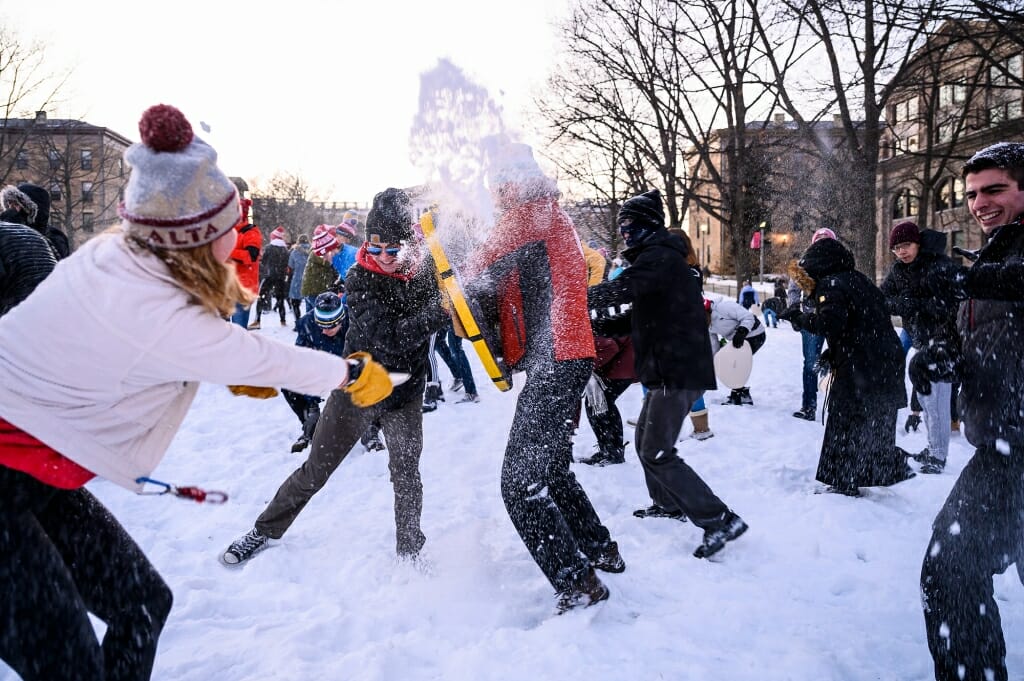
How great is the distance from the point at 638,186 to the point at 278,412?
16496mm

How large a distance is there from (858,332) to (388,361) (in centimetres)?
314

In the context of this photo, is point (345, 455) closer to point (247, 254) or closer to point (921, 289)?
point (247, 254)

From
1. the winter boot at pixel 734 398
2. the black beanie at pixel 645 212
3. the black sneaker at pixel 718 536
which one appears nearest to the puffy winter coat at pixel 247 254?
the black beanie at pixel 645 212

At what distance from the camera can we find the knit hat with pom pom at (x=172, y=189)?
1680mm

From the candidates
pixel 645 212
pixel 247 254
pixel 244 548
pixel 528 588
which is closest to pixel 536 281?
pixel 645 212

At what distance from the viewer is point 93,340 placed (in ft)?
5.21

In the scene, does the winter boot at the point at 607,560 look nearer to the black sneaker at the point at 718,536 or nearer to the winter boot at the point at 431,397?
the black sneaker at the point at 718,536

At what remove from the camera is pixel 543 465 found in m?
2.99

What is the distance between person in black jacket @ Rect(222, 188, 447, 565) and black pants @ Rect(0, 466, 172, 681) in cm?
162

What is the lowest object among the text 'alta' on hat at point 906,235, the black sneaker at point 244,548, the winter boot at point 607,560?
the winter boot at point 607,560

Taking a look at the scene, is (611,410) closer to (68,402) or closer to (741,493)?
(741,493)

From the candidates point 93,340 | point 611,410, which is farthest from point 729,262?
point 93,340

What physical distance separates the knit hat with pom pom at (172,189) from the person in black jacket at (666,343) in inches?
86.7

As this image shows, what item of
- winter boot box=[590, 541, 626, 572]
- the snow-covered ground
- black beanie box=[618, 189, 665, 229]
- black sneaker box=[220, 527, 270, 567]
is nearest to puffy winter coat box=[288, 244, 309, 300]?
the snow-covered ground
